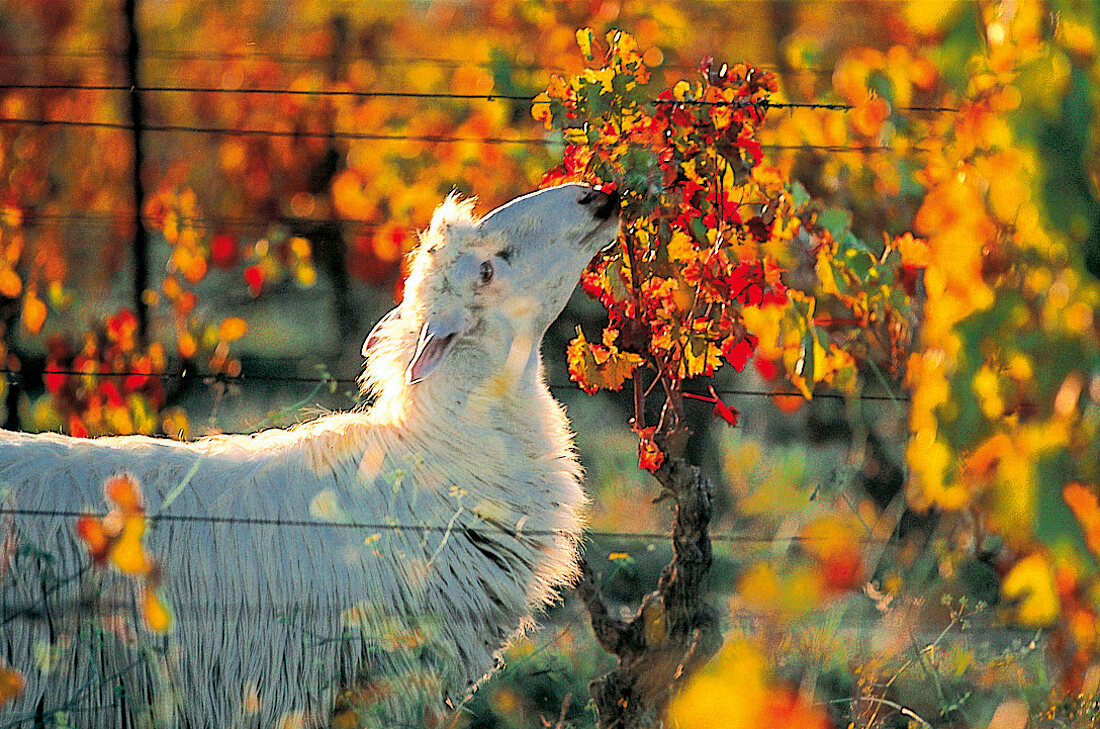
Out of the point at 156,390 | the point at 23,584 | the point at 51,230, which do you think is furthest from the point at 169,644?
the point at 51,230

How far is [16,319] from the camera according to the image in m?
5.55

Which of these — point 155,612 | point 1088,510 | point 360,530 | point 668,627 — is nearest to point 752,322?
point 668,627

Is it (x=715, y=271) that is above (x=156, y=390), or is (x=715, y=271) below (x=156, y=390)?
above

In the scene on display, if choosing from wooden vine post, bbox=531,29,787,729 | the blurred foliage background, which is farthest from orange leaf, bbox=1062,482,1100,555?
wooden vine post, bbox=531,29,787,729

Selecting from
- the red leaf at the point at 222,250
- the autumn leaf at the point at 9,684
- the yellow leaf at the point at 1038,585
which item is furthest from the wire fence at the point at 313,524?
the red leaf at the point at 222,250

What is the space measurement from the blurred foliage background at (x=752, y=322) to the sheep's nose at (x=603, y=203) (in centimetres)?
43

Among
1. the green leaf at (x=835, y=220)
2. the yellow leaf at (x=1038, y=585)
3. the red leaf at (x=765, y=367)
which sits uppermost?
the green leaf at (x=835, y=220)

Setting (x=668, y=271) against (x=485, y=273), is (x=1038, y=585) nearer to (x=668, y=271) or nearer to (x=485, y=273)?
(x=668, y=271)

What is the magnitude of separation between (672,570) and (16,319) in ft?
13.4

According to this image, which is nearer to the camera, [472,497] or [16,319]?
[472,497]

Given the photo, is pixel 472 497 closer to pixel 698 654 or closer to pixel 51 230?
pixel 698 654

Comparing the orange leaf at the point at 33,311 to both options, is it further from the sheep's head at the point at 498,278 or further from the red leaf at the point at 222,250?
the sheep's head at the point at 498,278

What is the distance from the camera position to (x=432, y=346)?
2707 millimetres

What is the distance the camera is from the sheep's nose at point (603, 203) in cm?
272
